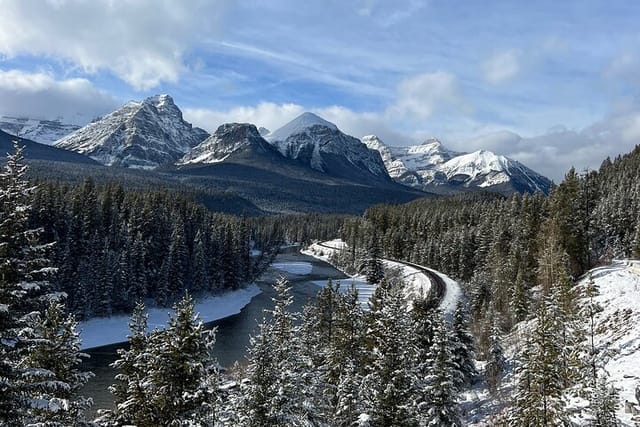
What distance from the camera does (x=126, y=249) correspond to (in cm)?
8912

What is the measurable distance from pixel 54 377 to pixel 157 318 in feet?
230

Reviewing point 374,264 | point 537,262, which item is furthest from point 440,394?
point 374,264

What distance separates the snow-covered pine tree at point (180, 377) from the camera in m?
18.9

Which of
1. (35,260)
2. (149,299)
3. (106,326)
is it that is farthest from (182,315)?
(149,299)

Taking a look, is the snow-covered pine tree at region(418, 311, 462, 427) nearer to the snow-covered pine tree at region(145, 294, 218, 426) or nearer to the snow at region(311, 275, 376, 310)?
the snow-covered pine tree at region(145, 294, 218, 426)

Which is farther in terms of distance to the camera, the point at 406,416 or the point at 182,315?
the point at 406,416

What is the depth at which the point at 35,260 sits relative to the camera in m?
15.3

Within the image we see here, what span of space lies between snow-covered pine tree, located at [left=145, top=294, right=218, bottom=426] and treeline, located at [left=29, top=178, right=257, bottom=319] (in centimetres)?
6173

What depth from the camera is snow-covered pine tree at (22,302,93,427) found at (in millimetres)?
15931

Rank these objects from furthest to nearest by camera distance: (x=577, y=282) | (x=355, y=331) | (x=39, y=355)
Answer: (x=577, y=282), (x=355, y=331), (x=39, y=355)

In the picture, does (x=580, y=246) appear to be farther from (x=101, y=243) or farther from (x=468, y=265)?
(x=101, y=243)

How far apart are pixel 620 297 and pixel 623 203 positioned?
170ft

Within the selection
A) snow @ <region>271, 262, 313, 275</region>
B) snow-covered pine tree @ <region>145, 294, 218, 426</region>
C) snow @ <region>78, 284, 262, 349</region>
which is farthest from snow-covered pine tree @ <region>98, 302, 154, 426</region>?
snow @ <region>271, 262, 313, 275</region>

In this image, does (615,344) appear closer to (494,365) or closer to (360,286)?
(494,365)
